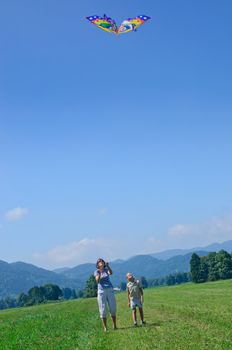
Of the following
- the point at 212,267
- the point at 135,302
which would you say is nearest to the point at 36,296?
the point at 212,267

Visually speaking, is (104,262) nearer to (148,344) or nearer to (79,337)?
(79,337)

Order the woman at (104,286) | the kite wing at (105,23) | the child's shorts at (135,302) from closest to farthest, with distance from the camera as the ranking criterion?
the woman at (104,286)
the child's shorts at (135,302)
the kite wing at (105,23)

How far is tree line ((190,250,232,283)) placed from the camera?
149125mm

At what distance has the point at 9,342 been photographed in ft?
73.8

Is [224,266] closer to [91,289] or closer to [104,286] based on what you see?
[91,289]

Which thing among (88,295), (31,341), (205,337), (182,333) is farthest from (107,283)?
(88,295)

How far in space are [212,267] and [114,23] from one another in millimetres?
135468

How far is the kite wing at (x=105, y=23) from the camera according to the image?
25.5 meters

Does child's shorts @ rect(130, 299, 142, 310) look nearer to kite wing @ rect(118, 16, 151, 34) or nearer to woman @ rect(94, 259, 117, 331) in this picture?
woman @ rect(94, 259, 117, 331)

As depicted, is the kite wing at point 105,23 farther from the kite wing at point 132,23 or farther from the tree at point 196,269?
the tree at point 196,269

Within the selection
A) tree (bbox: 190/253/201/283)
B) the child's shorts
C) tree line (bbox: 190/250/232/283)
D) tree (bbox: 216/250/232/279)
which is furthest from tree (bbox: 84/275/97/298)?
the child's shorts

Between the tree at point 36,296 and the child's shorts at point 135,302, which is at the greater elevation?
the tree at point 36,296

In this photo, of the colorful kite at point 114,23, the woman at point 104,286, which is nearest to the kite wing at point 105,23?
the colorful kite at point 114,23

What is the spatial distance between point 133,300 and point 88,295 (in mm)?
150953
